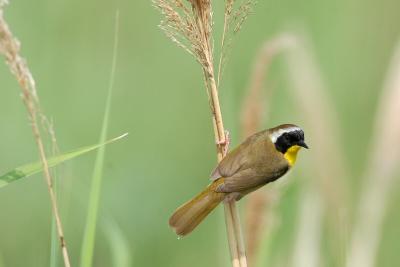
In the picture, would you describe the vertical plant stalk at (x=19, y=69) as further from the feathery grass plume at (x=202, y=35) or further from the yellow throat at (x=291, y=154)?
the yellow throat at (x=291, y=154)

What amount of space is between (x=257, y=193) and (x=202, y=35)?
2.71ft

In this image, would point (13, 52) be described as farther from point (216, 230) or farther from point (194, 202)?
point (216, 230)

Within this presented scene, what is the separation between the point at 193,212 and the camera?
9.61 feet

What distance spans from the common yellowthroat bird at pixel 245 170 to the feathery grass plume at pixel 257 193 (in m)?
0.05

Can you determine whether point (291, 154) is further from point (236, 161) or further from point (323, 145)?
point (236, 161)

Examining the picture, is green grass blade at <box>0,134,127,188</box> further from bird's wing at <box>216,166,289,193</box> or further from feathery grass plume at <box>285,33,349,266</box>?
feathery grass plume at <box>285,33,349,266</box>

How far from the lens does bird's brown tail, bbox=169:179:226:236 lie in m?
2.90

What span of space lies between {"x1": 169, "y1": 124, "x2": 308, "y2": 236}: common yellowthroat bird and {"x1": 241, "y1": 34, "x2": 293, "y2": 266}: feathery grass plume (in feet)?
0.16

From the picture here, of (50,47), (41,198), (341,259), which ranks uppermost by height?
(50,47)

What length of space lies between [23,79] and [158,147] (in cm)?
326

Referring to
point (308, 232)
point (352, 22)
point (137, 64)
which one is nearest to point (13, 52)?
point (308, 232)

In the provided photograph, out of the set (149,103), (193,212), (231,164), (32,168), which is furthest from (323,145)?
(149,103)

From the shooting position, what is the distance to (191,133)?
18.6ft

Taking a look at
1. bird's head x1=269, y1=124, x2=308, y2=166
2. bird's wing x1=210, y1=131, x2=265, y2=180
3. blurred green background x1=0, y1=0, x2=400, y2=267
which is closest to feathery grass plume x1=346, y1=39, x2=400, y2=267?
bird's head x1=269, y1=124, x2=308, y2=166
